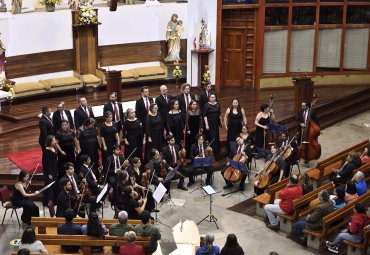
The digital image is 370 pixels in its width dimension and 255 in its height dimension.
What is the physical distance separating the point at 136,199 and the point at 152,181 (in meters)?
1.19

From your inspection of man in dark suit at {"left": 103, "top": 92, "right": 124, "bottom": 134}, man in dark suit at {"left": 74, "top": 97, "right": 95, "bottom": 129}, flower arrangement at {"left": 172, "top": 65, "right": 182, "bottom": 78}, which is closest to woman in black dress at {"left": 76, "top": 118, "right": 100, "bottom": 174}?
man in dark suit at {"left": 74, "top": 97, "right": 95, "bottom": 129}

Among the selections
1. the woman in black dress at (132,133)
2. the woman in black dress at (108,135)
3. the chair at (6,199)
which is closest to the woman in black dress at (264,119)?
the woman in black dress at (132,133)

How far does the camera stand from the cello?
1560cm

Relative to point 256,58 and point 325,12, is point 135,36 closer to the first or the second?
Result: point 256,58

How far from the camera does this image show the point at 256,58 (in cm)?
2019

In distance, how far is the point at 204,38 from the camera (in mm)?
19359

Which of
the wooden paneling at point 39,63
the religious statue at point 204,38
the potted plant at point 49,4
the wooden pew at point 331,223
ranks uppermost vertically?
the potted plant at point 49,4

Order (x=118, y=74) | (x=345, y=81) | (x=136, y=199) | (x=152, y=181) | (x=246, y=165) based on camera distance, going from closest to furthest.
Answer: (x=136, y=199) → (x=152, y=181) → (x=246, y=165) → (x=118, y=74) → (x=345, y=81)

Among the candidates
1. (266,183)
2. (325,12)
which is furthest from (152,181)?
(325,12)

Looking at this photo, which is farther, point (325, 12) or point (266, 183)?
point (325, 12)

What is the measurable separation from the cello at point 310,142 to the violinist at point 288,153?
2.64 feet

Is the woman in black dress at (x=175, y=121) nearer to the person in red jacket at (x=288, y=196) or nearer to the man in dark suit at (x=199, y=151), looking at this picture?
the man in dark suit at (x=199, y=151)

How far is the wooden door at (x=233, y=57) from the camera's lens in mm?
20078

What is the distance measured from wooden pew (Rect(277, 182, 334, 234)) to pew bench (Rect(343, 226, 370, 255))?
1093 millimetres
